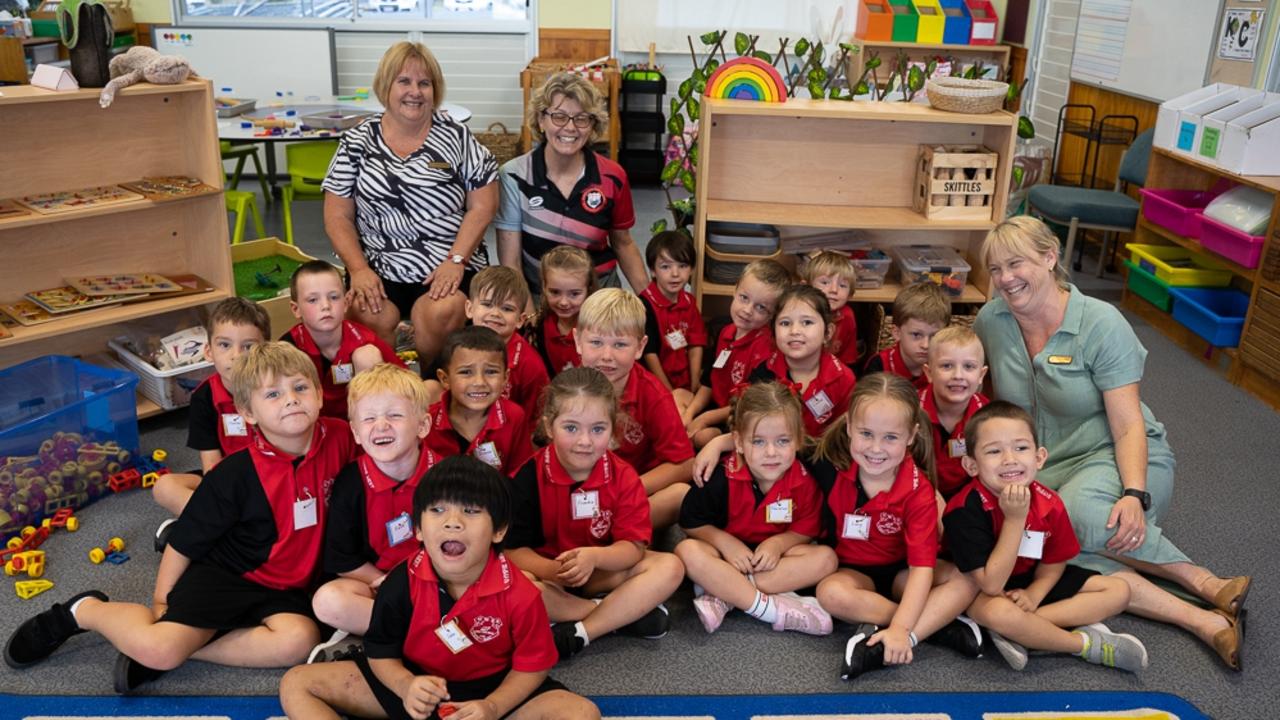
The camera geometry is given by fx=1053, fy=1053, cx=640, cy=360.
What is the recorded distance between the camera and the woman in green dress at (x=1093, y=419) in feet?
8.42

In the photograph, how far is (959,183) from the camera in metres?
3.71

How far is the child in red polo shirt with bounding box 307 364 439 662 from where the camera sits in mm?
2301

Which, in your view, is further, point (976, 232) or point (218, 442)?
point (976, 232)

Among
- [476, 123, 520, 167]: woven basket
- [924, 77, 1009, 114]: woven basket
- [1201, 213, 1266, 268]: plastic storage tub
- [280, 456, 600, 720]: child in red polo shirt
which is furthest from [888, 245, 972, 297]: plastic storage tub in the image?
[476, 123, 520, 167]: woven basket

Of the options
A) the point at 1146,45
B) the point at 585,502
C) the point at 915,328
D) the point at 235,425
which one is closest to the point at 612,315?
the point at 585,502

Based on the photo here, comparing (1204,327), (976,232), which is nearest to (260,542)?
(976,232)

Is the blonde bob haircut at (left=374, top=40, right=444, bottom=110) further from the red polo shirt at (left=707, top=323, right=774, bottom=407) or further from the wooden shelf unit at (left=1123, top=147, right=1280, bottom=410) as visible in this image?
the wooden shelf unit at (left=1123, top=147, right=1280, bottom=410)

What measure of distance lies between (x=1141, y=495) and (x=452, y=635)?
1689 millimetres

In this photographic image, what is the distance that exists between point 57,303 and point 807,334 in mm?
2397

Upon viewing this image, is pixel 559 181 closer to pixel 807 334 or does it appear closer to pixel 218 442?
pixel 807 334

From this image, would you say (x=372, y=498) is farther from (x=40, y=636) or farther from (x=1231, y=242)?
(x=1231, y=242)

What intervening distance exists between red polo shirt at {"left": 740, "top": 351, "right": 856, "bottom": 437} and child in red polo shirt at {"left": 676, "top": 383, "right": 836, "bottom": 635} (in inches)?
16.7

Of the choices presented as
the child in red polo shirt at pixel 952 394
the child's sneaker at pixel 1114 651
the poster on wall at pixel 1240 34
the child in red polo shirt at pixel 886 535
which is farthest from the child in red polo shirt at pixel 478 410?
the poster on wall at pixel 1240 34

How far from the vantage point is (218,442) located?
279 cm
